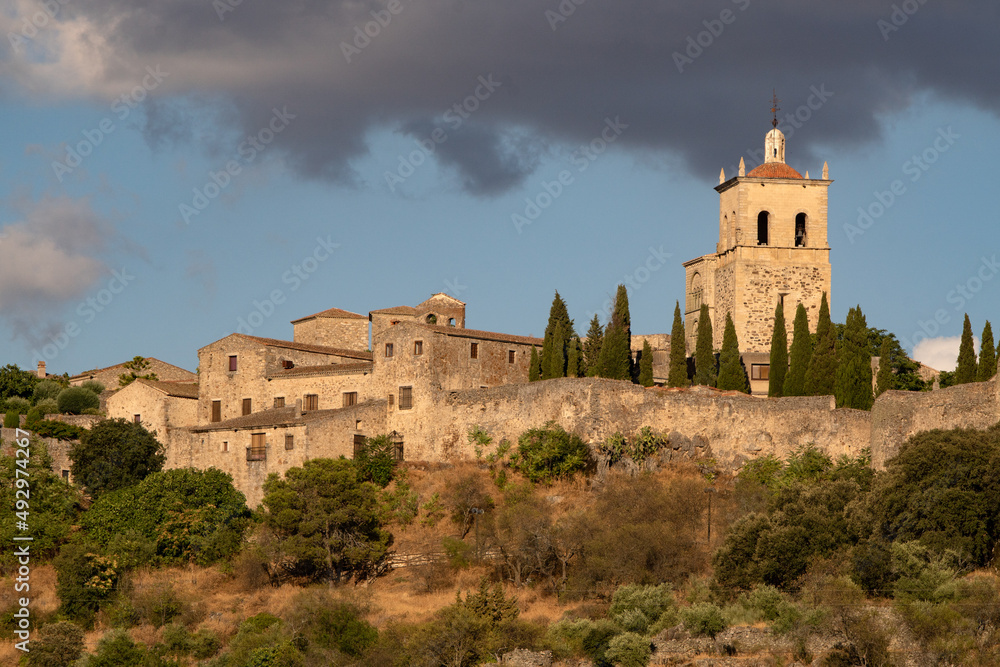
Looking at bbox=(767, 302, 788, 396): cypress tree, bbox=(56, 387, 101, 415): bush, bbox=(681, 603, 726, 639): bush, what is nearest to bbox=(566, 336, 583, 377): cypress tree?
bbox=(767, 302, 788, 396): cypress tree

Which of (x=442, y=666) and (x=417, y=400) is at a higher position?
(x=417, y=400)

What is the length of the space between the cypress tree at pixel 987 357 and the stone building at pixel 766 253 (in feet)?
30.7

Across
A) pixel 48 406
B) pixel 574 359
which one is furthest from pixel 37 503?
pixel 574 359

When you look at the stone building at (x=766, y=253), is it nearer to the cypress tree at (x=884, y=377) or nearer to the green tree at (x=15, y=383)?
the cypress tree at (x=884, y=377)

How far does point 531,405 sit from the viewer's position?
5153 centimetres

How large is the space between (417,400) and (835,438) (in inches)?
573

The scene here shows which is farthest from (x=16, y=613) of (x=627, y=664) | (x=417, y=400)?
(x=627, y=664)

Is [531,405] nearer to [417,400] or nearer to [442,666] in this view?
[417,400]

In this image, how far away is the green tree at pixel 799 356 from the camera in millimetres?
54844

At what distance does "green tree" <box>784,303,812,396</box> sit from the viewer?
180ft

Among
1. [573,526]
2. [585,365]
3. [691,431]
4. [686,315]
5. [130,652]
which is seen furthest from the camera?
[686,315]

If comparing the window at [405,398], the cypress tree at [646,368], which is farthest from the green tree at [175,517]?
the cypress tree at [646,368]

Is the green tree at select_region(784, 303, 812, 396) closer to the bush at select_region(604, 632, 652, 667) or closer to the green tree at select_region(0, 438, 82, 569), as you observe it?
the bush at select_region(604, 632, 652, 667)

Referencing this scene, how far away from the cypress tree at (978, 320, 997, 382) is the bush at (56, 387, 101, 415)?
34.7 metres
